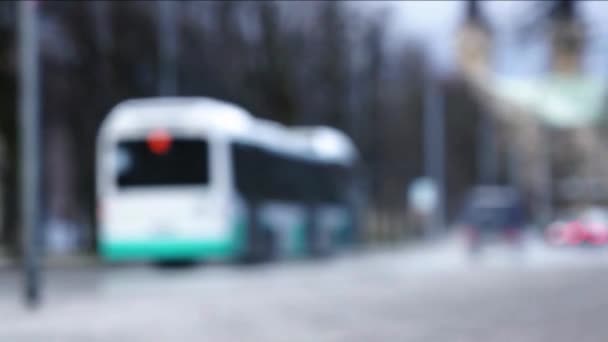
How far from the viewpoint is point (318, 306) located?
19641mm

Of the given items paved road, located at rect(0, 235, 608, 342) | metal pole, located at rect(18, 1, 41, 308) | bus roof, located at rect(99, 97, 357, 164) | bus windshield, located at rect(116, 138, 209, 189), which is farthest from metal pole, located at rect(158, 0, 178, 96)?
metal pole, located at rect(18, 1, 41, 308)

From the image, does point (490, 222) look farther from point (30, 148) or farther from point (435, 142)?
point (435, 142)

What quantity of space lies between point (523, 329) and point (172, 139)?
1729cm

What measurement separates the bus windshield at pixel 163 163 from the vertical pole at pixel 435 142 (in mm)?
40383

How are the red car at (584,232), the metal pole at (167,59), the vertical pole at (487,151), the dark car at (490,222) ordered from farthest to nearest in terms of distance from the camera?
the vertical pole at (487,151) → the red car at (584,232) → the dark car at (490,222) → the metal pole at (167,59)

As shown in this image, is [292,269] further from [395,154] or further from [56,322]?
[395,154]

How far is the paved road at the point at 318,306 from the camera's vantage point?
14.7 metres

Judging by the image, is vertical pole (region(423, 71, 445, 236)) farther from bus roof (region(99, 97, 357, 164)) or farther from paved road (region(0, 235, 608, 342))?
paved road (region(0, 235, 608, 342))

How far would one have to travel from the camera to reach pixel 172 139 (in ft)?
103

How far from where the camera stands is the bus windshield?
103 feet

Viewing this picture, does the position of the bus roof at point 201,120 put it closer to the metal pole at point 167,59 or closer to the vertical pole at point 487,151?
the metal pole at point 167,59

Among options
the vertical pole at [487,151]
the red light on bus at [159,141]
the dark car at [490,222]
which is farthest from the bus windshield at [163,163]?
the vertical pole at [487,151]

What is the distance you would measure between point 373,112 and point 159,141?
103 feet

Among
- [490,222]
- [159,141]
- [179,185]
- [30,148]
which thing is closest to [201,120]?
[159,141]
